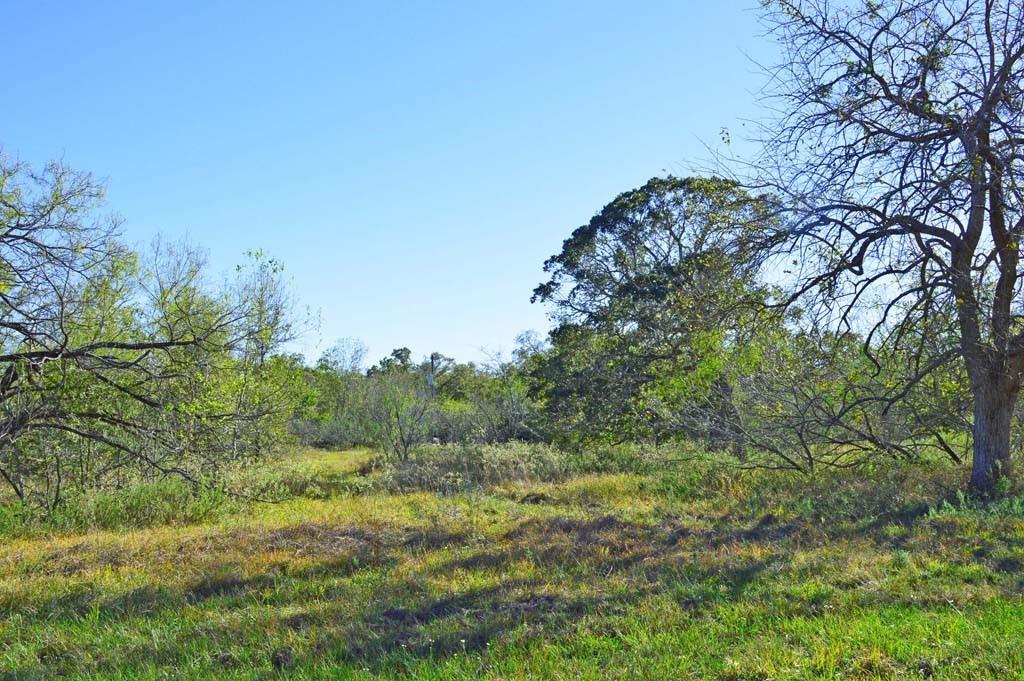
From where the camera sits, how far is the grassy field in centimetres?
451

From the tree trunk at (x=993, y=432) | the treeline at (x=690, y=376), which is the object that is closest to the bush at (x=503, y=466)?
the treeline at (x=690, y=376)

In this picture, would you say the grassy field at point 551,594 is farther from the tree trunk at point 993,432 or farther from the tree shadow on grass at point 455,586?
the tree trunk at point 993,432

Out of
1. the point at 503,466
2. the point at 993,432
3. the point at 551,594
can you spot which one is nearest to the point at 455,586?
the point at 551,594

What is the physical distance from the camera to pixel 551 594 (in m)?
6.14

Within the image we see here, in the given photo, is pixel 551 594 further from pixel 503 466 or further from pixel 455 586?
pixel 503 466

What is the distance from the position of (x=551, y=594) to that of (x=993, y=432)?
7.29m

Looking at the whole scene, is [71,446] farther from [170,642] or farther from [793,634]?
[793,634]

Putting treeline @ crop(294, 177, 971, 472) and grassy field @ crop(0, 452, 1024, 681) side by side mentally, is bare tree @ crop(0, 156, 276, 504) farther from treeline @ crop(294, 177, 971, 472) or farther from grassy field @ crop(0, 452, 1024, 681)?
treeline @ crop(294, 177, 971, 472)

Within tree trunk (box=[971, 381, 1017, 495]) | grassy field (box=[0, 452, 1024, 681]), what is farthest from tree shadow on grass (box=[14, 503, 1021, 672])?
tree trunk (box=[971, 381, 1017, 495])

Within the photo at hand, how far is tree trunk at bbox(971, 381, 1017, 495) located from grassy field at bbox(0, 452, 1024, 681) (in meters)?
0.67

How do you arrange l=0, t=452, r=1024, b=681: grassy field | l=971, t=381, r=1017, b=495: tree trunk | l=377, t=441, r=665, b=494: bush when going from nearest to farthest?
l=0, t=452, r=1024, b=681: grassy field, l=971, t=381, r=1017, b=495: tree trunk, l=377, t=441, r=665, b=494: bush

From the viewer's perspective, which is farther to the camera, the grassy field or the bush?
the bush

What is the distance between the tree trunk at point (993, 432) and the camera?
961 cm

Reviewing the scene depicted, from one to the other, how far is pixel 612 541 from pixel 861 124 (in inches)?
247
